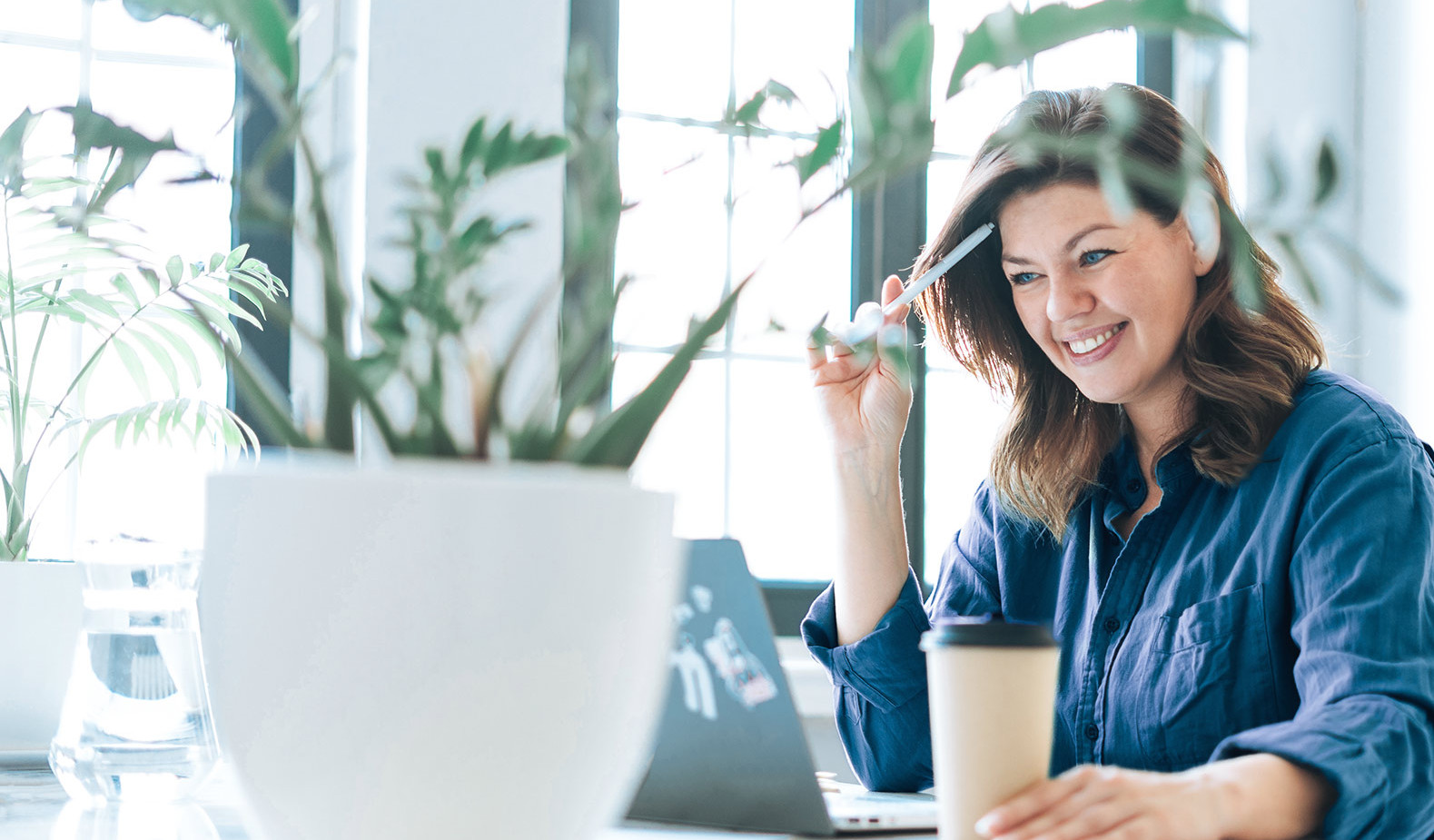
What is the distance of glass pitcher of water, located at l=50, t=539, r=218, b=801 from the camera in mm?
830

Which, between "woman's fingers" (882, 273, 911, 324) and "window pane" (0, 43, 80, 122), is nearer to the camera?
"woman's fingers" (882, 273, 911, 324)

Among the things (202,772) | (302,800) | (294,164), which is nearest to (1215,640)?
(202,772)

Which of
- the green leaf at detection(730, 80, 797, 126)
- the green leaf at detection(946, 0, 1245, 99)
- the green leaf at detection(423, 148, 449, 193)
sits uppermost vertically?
the green leaf at detection(946, 0, 1245, 99)

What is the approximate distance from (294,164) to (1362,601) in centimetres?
212

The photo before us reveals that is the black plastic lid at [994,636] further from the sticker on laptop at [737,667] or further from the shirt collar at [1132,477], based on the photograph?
the shirt collar at [1132,477]

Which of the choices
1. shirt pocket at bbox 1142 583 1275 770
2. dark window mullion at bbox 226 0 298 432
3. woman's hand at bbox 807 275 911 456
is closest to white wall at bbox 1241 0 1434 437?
woman's hand at bbox 807 275 911 456

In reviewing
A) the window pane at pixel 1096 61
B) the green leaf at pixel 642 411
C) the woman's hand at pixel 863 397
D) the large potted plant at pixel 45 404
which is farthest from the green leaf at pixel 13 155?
the window pane at pixel 1096 61

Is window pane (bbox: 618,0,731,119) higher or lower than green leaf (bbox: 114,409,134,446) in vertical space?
higher

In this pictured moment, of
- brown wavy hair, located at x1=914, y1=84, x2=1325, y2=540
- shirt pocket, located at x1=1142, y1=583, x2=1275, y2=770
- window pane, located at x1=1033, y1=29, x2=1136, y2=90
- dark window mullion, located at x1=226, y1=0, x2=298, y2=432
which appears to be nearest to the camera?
shirt pocket, located at x1=1142, y1=583, x2=1275, y2=770

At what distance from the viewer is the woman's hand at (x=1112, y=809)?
550 millimetres

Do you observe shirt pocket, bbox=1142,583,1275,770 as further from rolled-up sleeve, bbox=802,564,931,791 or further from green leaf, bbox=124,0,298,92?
green leaf, bbox=124,0,298,92

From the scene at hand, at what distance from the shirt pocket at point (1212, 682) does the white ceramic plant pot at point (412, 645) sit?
0.95m

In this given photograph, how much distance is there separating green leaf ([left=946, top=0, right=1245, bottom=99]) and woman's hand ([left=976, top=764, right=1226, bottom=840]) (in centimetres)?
33

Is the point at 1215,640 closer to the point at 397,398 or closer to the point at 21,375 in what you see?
the point at 397,398
